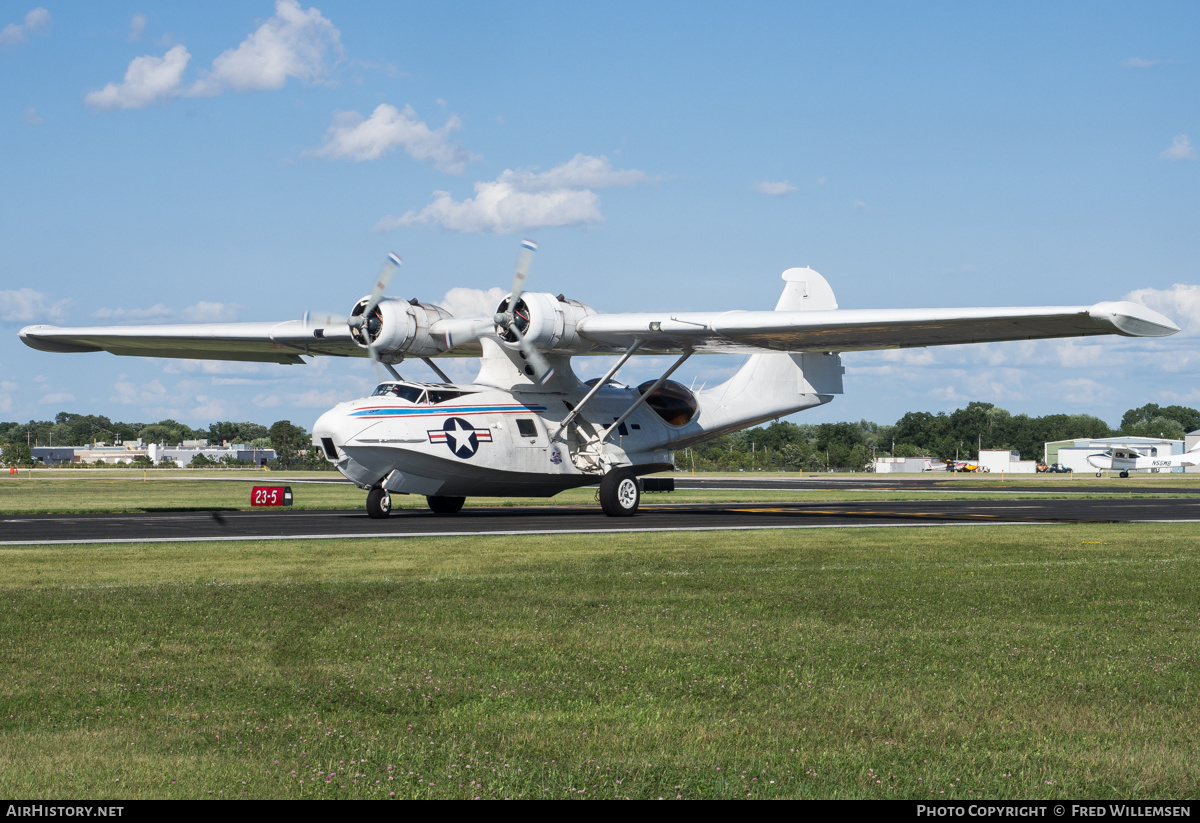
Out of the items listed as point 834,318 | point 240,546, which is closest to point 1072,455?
point 834,318

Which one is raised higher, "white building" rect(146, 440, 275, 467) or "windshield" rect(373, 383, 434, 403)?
"windshield" rect(373, 383, 434, 403)

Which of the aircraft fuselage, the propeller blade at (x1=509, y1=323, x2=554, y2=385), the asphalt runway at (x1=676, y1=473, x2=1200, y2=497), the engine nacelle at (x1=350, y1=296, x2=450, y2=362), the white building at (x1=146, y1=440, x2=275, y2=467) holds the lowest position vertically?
the asphalt runway at (x1=676, y1=473, x2=1200, y2=497)

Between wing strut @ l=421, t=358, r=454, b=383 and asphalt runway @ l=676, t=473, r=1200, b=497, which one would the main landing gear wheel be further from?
asphalt runway @ l=676, t=473, r=1200, b=497

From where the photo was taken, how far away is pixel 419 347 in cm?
2984

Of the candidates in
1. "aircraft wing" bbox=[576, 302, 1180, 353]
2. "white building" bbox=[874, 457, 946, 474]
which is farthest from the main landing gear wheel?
"white building" bbox=[874, 457, 946, 474]

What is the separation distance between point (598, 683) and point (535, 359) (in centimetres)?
2062

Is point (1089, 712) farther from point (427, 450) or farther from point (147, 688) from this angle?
point (427, 450)

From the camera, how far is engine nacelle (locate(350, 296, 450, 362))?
28797 millimetres

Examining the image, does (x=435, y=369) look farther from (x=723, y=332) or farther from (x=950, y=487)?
(x=950, y=487)

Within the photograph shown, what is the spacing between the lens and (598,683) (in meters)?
7.69

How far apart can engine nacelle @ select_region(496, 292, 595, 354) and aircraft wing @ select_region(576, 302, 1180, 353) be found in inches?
13.5

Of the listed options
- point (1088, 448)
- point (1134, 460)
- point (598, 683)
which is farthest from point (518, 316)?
point (1088, 448)

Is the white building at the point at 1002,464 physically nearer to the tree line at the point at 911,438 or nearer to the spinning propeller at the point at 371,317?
the tree line at the point at 911,438

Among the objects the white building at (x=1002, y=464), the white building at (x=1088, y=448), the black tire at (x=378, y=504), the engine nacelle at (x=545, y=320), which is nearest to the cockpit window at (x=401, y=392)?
the black tire at (x=378, y=504)
